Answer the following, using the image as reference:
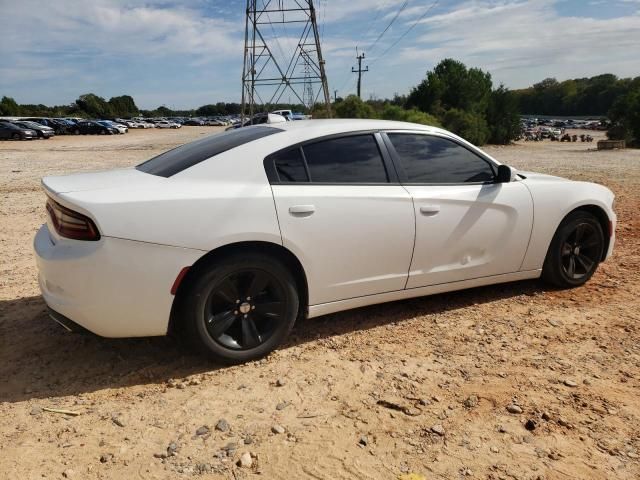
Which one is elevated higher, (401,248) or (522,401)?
(401,248)

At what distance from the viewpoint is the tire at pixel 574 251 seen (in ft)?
14.4

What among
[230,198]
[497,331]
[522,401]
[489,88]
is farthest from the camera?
[489,88]

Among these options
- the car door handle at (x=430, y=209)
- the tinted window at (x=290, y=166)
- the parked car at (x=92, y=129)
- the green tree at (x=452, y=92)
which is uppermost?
the green tree at (x=452, y=92)

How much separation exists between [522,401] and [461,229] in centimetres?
138

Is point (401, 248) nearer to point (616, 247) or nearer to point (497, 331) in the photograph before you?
point (497, 331)

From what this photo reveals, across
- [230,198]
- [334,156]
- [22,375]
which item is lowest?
[22,375]

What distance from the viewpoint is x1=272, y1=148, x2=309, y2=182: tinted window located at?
3.33 m

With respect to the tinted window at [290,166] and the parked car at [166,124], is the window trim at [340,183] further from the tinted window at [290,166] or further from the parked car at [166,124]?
the parked car at [166,124]

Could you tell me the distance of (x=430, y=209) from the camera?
3.70 meters

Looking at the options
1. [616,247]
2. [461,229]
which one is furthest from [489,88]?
[461,229]

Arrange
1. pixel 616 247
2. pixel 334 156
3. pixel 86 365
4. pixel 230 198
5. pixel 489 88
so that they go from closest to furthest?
pixel 230 198
pixel 86 365
pixel 334 156
pixel 616 247
pixel 489 88

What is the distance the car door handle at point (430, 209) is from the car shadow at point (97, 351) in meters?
0.89

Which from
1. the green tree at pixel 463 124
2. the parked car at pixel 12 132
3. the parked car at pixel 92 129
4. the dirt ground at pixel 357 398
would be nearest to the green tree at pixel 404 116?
the green tree at pixel 463 124

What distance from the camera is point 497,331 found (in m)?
3.79
